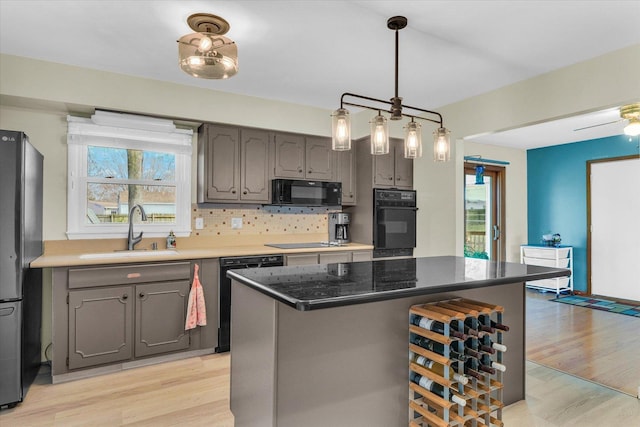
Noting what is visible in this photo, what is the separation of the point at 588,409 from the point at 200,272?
118 inches

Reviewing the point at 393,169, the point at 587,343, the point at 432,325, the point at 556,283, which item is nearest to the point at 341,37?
the point at 432,325

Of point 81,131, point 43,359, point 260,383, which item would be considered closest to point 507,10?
point 260,383

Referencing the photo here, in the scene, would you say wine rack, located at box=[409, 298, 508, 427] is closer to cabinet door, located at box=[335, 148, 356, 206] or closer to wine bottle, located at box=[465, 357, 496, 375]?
wine bottle, located at box=[465, 357, 496, 375]

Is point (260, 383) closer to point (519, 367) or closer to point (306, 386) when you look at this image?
point (306, 386)

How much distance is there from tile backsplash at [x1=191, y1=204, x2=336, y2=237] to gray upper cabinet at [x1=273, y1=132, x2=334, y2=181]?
1.47ft

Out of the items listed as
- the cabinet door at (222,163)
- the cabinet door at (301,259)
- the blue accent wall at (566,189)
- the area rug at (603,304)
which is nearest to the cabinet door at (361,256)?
the cabinet door at (301,259)

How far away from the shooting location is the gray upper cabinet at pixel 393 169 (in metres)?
4.32

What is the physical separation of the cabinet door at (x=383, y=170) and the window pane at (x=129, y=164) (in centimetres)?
219

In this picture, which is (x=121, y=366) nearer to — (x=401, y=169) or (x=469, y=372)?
(x=469, y=372)

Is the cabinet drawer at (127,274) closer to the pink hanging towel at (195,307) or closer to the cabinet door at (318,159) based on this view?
the pink hanging towel at (195,307)

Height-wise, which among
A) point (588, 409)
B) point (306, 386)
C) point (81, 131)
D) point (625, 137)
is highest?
point (625, 137)

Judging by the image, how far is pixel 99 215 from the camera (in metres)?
3.39

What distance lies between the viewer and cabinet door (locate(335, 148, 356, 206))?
14.3 feet

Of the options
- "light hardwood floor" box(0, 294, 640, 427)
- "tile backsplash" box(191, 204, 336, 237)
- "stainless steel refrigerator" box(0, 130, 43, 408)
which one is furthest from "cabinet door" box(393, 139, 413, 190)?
"stainless steel refrigerator" box(0, 130, 43, 408)
